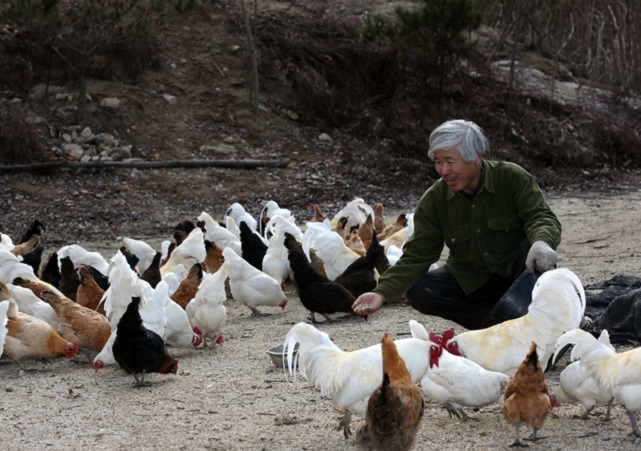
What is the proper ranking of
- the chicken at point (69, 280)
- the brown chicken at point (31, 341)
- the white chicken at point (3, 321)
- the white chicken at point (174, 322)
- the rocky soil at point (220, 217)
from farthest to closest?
the chicken at point (69, 280), the white chicken at point (174, 322), the brown chicken at point (31, 341), the white chicken at point (3, 321), the rocky soil at point (220, 217)

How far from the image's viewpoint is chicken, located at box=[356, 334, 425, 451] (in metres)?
3.96

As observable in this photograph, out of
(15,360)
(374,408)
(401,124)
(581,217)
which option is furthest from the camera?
(401,124)

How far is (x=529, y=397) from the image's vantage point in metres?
4.15

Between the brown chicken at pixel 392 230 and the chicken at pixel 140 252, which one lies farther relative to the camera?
the brown chicken at pixel 392 230

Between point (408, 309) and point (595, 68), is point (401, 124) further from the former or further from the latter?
point (408, 309)

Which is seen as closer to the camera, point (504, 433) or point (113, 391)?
point (504, 433)

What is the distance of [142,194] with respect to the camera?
44.3 feet

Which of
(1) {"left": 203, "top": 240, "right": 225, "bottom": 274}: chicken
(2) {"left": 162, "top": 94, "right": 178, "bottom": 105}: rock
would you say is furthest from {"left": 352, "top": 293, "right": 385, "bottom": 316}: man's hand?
(2) {"left": 162, "top": 94, "right": 178, "bottom": 105}: rock

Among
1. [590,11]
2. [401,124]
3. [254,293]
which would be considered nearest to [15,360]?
[254,293]

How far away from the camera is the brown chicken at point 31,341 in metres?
6.10

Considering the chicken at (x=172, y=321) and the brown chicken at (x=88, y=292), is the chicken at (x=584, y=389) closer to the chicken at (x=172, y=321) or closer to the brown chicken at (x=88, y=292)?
the chicken at (x=172, y=321)

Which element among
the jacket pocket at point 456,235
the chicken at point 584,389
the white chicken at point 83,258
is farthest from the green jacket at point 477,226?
the white chicken at point 83,258

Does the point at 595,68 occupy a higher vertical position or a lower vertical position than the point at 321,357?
lower

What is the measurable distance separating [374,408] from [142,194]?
10038 millimetres
